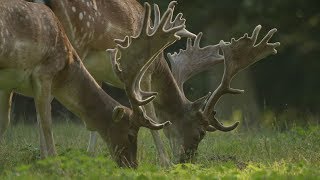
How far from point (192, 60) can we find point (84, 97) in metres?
2.41

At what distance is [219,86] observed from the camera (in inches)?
397

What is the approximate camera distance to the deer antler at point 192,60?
11539 millimetres

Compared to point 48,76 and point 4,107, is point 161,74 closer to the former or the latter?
point 4,107

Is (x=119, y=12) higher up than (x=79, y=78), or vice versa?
(x=119, y=12)

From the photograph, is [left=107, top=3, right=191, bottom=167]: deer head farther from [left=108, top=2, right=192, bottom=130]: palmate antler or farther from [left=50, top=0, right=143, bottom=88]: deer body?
[left=50, top=0, right=143, bottom=88]: deer body

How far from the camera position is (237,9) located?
1984 centimetres

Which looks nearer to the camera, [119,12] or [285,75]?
[119,12]

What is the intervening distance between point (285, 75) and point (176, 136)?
12.2 metres

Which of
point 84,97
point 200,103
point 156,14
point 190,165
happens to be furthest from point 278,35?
point 190,165

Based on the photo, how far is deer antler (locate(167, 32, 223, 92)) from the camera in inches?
454

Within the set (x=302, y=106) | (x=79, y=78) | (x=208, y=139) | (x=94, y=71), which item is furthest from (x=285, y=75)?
(x=79, y=78)

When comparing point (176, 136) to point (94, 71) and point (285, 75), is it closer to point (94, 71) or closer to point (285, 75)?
point (94, 71)

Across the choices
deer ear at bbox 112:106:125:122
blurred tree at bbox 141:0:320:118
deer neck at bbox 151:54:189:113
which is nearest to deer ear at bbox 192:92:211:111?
deer neck at bbox 151:54:189:113

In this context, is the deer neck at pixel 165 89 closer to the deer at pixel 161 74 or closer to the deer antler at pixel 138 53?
the deer at pixel 161 74
